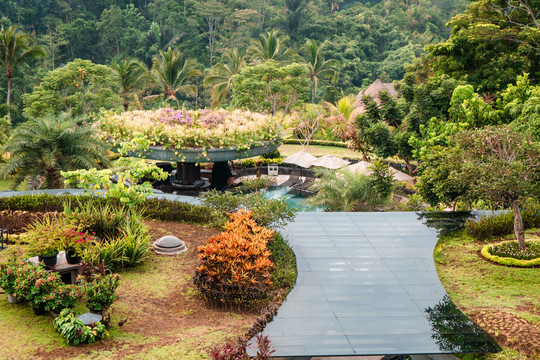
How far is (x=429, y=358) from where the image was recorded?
27.9 feet

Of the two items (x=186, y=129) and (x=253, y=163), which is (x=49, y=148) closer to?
(x=186, y=129)

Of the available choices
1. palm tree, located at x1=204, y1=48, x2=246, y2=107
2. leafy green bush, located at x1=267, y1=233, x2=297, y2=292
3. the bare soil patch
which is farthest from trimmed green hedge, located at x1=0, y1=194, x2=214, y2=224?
palm tree, located at x1=204, y1=48, x2=246, y2=107

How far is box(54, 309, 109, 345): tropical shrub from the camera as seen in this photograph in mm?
6828

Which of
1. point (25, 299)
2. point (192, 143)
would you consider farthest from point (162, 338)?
point (192, 143)

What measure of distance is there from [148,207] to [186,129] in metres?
4.56

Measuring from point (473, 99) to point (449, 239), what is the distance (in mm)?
5784

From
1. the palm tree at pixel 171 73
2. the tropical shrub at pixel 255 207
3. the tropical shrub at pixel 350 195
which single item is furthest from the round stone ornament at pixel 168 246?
the palm tree at pixel 171 73

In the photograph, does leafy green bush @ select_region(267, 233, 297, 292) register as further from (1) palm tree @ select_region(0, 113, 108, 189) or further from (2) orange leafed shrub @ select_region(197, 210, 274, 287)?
(1) palm tree @ select_region(0, 113, 108, 189)

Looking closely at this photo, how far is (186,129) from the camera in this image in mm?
16844

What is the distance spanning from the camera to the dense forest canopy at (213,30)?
5366 centimetres

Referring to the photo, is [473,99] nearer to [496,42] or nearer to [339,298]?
[496,42]

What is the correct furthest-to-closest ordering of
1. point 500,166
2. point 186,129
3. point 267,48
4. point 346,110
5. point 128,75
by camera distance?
point 267,48
point 128,75
point 346,110
point 186,129
point 500,166

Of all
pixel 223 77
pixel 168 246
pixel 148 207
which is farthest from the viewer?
pixel 223 77

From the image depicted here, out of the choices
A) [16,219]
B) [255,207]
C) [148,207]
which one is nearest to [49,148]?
[16,219]
